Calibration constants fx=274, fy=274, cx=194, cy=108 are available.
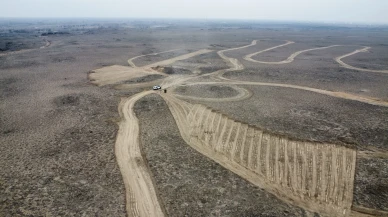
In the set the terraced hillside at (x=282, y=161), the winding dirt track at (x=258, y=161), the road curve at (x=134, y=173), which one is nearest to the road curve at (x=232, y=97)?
the winding dirt track at (x=258, y=161)

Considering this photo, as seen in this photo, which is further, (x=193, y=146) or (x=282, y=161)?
(x=193, y=146)

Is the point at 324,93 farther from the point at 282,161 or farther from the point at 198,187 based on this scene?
the point at 198,187

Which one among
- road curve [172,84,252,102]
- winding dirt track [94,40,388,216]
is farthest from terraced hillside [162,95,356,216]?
road curve [172,84,252,102]

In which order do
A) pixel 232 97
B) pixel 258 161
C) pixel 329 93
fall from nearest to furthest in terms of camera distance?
pixel 258 161 < pixel 232 97 < pixel 329 93

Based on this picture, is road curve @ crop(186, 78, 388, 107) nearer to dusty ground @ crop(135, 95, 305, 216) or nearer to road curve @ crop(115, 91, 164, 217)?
road curve @ crop(115, 91, 164, 217)

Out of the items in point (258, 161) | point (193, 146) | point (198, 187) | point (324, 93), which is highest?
point (324, 93)

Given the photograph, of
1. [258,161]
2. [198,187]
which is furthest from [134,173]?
[258,161]

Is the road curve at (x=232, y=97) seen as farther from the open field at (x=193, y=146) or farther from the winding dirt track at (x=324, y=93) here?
the open field at (x=193, y=146)

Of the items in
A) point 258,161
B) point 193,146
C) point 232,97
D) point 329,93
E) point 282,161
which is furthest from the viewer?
point 329,93
